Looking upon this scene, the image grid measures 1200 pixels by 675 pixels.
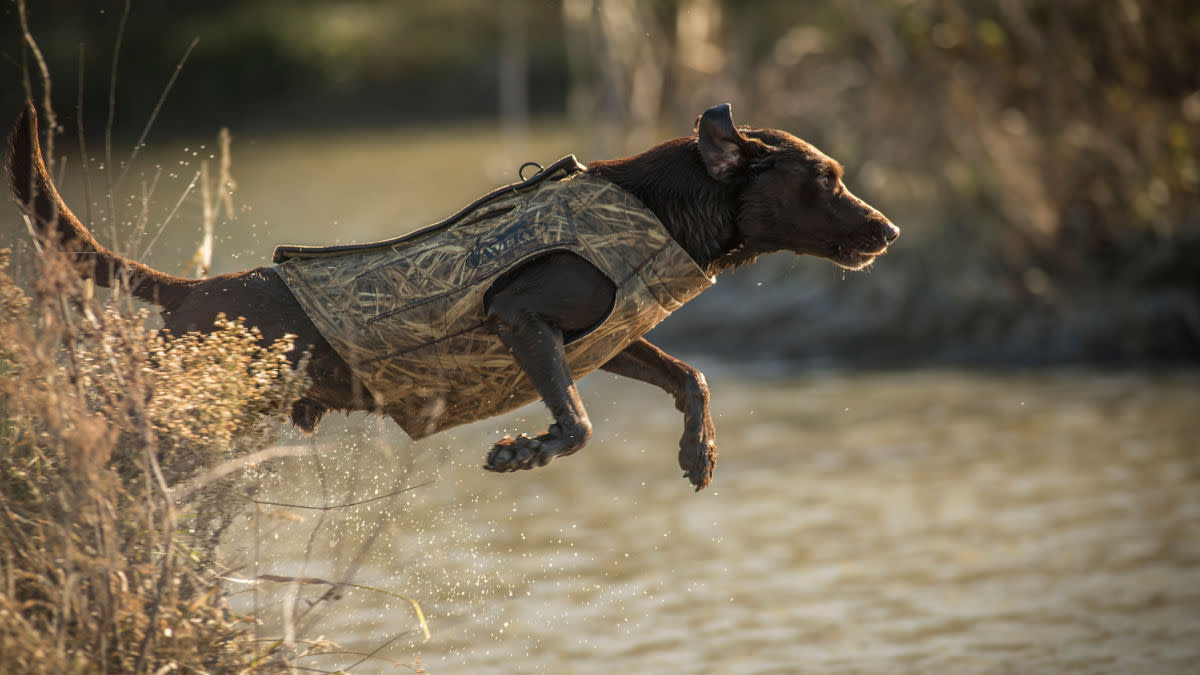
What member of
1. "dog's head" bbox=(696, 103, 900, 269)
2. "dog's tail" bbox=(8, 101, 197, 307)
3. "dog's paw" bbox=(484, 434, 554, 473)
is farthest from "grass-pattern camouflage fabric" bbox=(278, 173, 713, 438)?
"dog's tail" bbox=(8, 101, 197, 307)

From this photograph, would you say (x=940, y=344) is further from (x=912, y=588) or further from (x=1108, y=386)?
(x=912, y=588)

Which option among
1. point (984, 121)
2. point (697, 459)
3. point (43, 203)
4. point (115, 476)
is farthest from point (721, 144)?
point (984, 121)

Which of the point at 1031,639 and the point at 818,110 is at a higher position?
the point at 818,110

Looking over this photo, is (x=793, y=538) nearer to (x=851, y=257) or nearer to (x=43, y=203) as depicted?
(x=851, y=257)

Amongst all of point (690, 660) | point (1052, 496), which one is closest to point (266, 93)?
point (1052, 496)

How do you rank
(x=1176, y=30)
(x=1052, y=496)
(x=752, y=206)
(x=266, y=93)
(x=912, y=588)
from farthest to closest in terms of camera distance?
(x=266, y=93), (x=1176, y=30), (x=1052, y=496), (x=912, y=588), (x=752, y=206)

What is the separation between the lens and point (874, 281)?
14.8 metres

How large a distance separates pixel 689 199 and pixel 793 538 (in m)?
5.11

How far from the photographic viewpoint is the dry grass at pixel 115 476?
3.82 meters

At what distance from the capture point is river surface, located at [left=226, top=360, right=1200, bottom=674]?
7.04 metres

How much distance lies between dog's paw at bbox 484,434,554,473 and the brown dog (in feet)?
0.54

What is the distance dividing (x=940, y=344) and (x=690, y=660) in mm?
8020

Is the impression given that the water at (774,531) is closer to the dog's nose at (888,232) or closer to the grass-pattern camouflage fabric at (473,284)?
the grass-pattern camouflage fabric at (473,284)

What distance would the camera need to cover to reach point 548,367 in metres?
4.37
